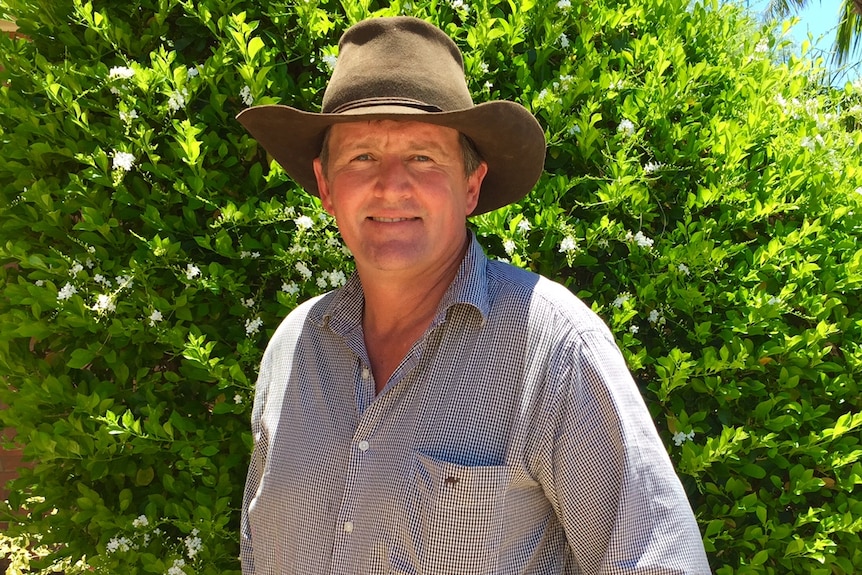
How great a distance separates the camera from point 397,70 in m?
1.76

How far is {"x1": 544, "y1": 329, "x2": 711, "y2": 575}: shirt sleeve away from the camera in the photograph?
4.83 ft

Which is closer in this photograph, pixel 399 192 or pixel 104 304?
pixel 399 192

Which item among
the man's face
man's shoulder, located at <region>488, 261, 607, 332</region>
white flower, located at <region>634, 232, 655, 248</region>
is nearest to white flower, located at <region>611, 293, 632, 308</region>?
white flower, located at <region>634, 232, 655, 248</region>

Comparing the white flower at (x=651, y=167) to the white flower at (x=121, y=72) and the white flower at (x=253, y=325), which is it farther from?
the white flower at (x=121, y=72)

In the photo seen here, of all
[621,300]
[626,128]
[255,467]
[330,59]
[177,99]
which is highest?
[330,59]

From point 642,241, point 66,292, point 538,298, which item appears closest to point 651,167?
point 642,241

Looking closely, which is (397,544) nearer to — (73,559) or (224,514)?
(224,514)

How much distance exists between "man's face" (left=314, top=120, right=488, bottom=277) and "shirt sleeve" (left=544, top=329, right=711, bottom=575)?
418 millimetres

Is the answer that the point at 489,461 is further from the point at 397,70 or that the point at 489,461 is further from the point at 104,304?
the point at 104,304

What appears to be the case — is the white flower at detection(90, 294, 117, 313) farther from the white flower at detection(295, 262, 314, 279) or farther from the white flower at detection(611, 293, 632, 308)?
the white flower at detection(611, 293, 632, 308)

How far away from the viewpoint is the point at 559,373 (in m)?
1.56

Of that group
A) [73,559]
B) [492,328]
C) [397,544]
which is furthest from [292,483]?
[73,559]

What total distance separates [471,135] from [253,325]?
0.93 meters

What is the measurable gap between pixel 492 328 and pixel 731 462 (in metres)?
1.10
